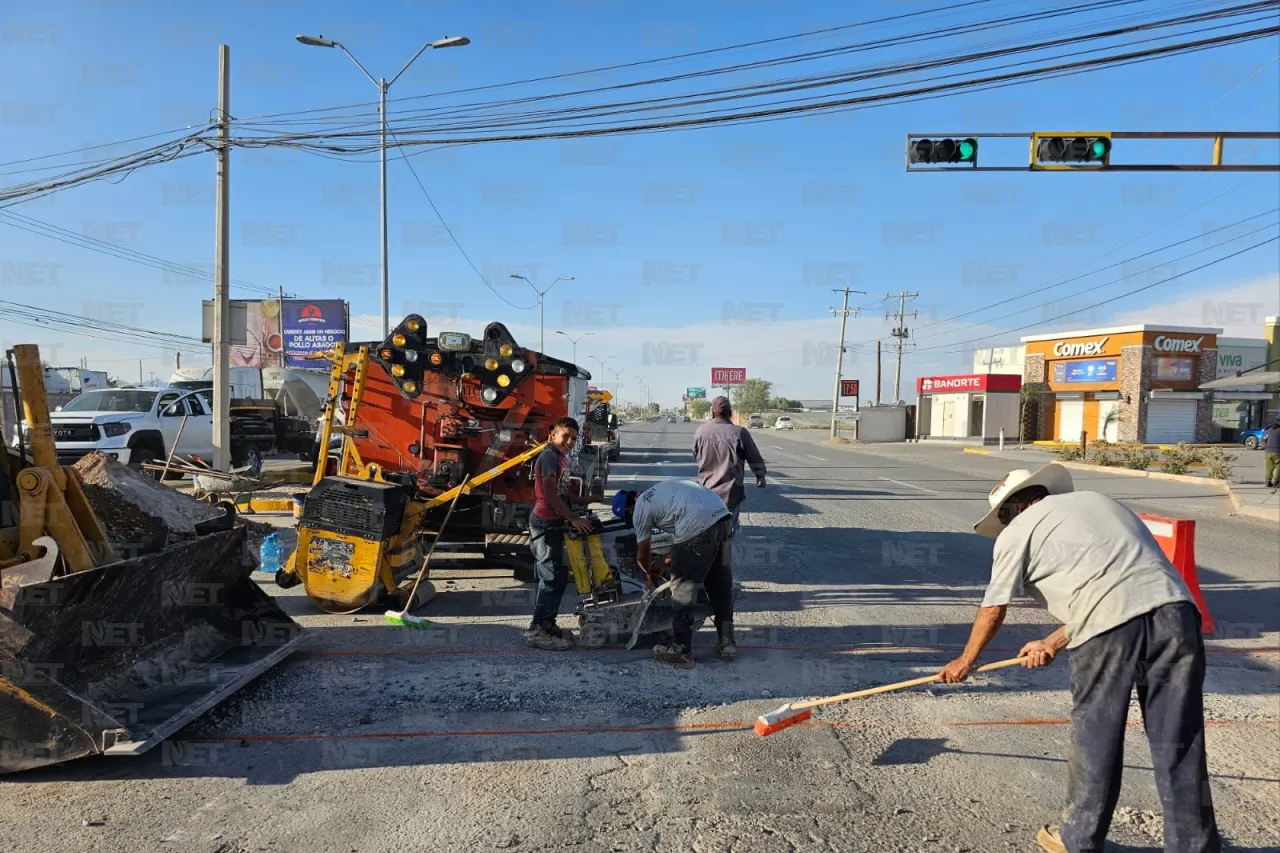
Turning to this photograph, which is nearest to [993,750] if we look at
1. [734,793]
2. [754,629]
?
[734,793]

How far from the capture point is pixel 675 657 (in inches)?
204

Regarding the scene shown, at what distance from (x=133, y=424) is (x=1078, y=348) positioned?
4089 centimetres

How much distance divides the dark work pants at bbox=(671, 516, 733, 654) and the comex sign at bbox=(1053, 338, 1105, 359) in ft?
131

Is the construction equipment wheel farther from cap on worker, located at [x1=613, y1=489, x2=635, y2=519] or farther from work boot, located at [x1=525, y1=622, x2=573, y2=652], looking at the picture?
cap on worker, located at [x1=613, y1=489, x2=635, y2=519]

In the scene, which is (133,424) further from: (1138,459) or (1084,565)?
(1138,459)

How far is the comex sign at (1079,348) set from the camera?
38.2 m

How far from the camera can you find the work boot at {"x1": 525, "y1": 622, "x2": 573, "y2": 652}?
5.46 metres

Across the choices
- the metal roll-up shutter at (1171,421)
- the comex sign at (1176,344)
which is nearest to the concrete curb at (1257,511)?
the metal roll-up shutter at (1171,421)

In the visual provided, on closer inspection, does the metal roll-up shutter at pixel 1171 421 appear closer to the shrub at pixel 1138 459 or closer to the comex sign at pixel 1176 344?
the comex sign at pixel 1176 344

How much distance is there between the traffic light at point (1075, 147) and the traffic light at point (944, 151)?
83cm

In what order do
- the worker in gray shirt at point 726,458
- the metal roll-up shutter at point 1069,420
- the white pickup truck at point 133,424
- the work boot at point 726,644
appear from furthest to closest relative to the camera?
the metal roll-up shutter at point 1069,420 < the white pickup truck at point 133,424 < the worker in gray shirt at point 726,458 < the work boot at point 726,644

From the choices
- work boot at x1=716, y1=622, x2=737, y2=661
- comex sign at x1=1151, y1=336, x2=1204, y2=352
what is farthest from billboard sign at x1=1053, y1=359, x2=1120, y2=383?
work boot at x1=716, y1=622, x2=737, y2=661

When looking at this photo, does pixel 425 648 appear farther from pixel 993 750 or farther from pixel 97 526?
pixel 993 750

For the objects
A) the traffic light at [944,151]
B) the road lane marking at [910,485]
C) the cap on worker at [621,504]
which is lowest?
the road lane marking at [910,485]
